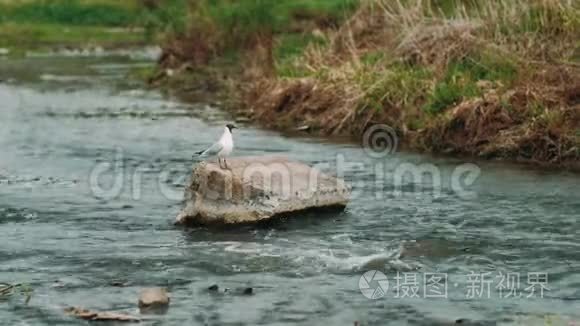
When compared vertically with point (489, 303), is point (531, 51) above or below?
above

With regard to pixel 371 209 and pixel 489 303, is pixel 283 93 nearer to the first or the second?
pixel 371 209

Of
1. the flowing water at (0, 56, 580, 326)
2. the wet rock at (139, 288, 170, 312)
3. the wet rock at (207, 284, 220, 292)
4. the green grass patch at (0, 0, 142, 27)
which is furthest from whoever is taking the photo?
Result: the green grass patch at (0, 0, 142, 27)

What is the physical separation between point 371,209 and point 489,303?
4.57 meters

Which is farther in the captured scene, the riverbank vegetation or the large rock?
the riverbank vegetation

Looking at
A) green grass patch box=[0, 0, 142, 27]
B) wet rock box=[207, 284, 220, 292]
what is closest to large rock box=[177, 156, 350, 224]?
wet rock box=[207, 284, 220, 292]

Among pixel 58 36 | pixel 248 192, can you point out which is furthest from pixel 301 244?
pixel 58 36

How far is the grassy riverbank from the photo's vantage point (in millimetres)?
52344

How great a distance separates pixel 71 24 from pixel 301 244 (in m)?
48.0

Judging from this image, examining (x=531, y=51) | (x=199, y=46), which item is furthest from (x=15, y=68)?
(x=531, y=51)

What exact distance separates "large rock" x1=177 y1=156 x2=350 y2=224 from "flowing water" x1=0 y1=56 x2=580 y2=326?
186mm

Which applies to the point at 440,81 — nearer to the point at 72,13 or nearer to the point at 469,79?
the point at 469,79

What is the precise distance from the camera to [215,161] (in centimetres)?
1434

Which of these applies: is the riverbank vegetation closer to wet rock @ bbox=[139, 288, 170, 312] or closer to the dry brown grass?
the dry brown grass

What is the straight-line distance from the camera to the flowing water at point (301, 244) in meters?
10.4
